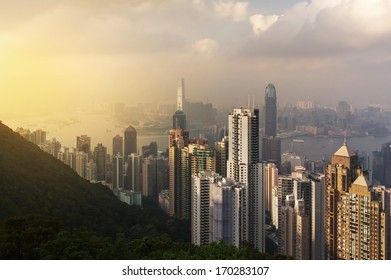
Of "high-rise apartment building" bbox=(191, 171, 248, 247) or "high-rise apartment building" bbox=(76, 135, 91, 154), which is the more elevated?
"high-rise apartment building" bbox=(76, 135, 91, 154)

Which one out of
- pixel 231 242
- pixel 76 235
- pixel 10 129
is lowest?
pixel 231 242

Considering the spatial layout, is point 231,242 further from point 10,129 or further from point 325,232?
point 10,129

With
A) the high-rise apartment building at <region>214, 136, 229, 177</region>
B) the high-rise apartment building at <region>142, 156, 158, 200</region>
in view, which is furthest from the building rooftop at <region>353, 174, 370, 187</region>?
the high-rise apartment building at <region>142, 156, 158, 200</region>

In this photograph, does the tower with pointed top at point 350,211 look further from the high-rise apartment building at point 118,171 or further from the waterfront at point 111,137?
the high-rise apartment building at point 118,171

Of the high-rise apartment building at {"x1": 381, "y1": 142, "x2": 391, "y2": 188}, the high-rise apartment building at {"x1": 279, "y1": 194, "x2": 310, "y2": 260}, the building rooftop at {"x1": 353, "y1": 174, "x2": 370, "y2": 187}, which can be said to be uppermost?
the high-rise apartment building at {"x1": 381, "y1": 142, "x2": 391, "y2": 188}

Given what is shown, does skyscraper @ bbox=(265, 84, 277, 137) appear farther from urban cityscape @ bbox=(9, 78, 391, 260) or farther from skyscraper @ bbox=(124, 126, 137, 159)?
skyscraper @ bbox=(124, 126, 137, 159)

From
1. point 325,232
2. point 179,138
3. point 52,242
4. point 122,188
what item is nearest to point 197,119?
point 179,138

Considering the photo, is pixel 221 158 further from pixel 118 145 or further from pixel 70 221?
pixel 70 221
